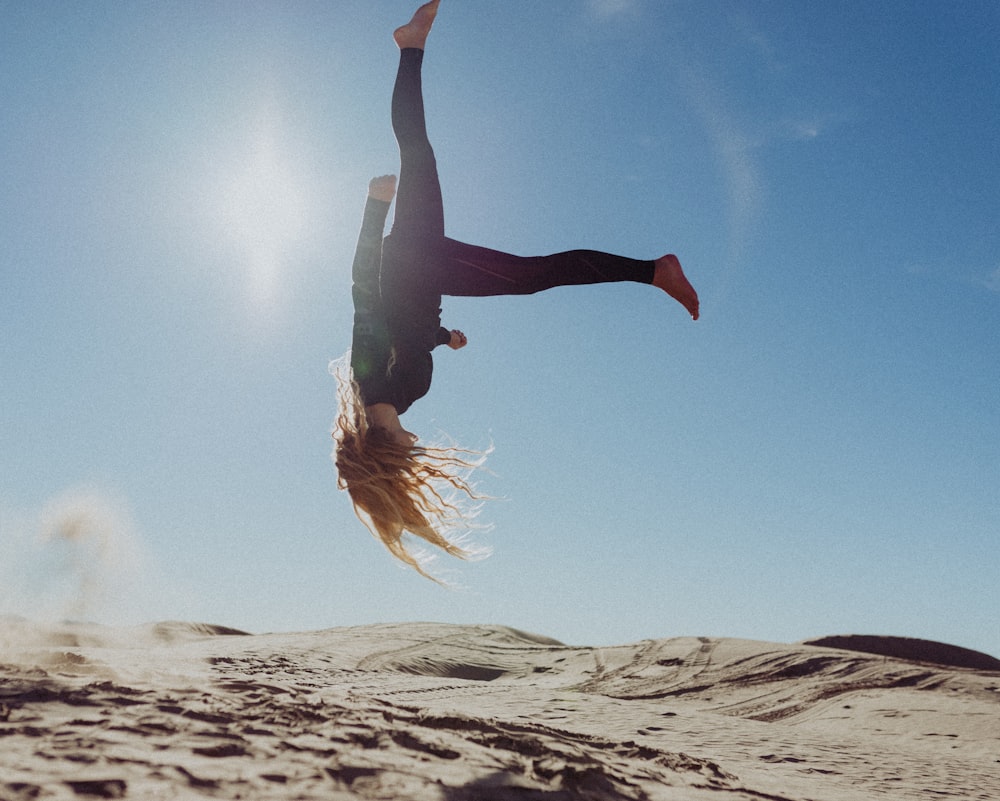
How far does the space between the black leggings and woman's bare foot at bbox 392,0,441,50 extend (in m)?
0.41

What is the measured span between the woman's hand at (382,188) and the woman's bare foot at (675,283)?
159 cm

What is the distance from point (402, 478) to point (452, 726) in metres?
1.73

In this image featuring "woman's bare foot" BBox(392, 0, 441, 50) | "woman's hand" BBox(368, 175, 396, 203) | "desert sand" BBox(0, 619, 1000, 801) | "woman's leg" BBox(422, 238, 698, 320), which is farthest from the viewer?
"woman's bare foot" BBox(392, 0, 441, 50)

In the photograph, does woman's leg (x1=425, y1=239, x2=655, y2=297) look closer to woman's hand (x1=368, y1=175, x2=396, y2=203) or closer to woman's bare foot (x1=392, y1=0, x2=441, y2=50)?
woman's hand (x1=368, y1=175, x2=396, y2=203)

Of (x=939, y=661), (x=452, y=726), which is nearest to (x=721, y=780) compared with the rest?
(x=452, y=726)

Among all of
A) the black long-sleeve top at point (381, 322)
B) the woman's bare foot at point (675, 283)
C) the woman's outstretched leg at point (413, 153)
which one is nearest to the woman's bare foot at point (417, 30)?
the woman's outstretched leg at point (413, 153)

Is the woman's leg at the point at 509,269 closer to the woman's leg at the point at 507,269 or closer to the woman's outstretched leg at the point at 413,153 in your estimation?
the woman's leg at the point at 507,269

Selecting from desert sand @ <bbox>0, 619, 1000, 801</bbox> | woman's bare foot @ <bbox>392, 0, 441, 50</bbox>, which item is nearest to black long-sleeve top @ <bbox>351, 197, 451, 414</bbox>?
woman's bare foot @ <bbox>392, 0, 441, 50</bbox>

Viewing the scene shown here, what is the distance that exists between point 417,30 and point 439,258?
5.03 ft

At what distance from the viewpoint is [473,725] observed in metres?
3.30

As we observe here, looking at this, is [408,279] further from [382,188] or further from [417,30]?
[417,30]

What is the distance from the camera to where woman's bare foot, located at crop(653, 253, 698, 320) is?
4.22m

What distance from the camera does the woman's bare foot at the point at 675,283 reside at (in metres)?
4.22

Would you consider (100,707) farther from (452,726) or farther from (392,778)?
(452,726)
